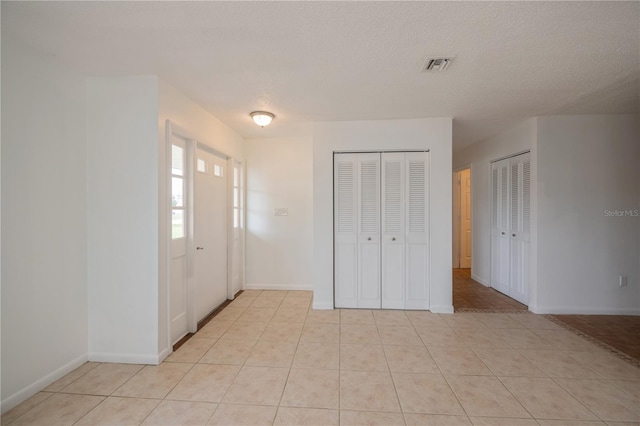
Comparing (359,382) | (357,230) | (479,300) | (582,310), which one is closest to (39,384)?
(359,382)

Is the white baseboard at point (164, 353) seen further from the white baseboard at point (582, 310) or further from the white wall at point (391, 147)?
the white baseboard at point (582, 310)

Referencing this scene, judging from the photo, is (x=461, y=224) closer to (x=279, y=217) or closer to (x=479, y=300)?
(x=479, y=300)

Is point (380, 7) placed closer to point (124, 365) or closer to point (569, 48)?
point (569, 48)

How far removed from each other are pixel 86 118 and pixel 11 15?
2.91 ft

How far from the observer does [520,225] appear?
4043mm

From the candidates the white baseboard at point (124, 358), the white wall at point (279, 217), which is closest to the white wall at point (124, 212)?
the white baseboard at point (124, 358)

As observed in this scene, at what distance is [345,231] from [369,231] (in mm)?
326

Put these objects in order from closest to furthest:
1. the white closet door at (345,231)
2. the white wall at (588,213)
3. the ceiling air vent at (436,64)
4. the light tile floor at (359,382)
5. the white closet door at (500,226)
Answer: the light tile floor at (359,382) → the ceiling air vent at (436,64) → the white wall at (588,213) → the white closet door at (345,231) → the white closet door at (500,226)

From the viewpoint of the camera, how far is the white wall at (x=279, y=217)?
465 centimetres

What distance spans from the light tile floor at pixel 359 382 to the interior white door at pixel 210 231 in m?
0.53

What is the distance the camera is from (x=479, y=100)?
3027 mm

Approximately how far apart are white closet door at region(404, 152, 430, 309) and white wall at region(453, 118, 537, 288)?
5.10 feet

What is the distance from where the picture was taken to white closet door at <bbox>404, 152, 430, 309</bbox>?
3693 mm

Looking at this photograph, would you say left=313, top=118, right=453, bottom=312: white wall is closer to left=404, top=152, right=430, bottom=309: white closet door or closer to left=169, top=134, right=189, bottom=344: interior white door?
left=404, top=152, right=430, bottom=309: white closet door
